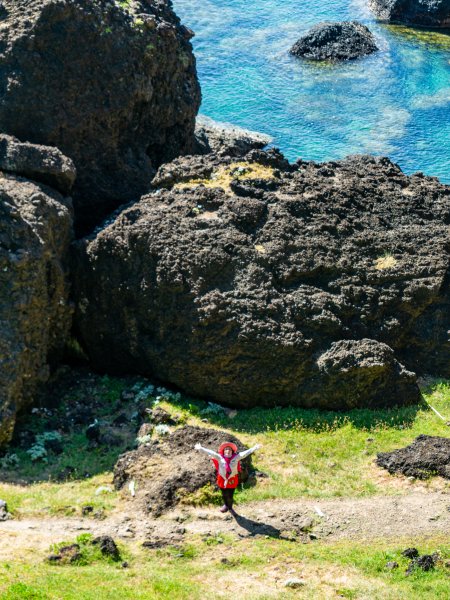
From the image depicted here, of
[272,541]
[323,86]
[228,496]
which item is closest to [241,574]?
[272,541]

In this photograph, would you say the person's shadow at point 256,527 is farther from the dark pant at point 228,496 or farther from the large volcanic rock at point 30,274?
the large volcanic rock at point 30,274

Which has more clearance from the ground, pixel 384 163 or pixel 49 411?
pixel 384 163

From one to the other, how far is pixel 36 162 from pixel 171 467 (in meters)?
10.5

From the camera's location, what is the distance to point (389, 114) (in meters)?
54.2

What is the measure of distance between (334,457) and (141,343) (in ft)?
22.2

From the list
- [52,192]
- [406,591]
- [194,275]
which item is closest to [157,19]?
[52,192]

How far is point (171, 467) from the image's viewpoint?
2464 centimetres

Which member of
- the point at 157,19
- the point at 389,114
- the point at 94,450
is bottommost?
the point at 94,450

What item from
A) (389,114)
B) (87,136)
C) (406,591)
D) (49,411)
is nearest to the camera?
(406,591)

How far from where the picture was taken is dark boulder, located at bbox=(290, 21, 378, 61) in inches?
2392

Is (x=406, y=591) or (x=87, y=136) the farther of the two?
(x=87, y=136)

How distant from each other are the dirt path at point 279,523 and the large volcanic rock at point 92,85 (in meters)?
13.8

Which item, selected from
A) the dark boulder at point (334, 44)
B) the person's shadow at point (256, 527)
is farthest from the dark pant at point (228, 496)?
the dark boulder at point (334, 44)

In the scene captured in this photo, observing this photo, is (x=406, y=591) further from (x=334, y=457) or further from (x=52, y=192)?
(x=52, y=192)
